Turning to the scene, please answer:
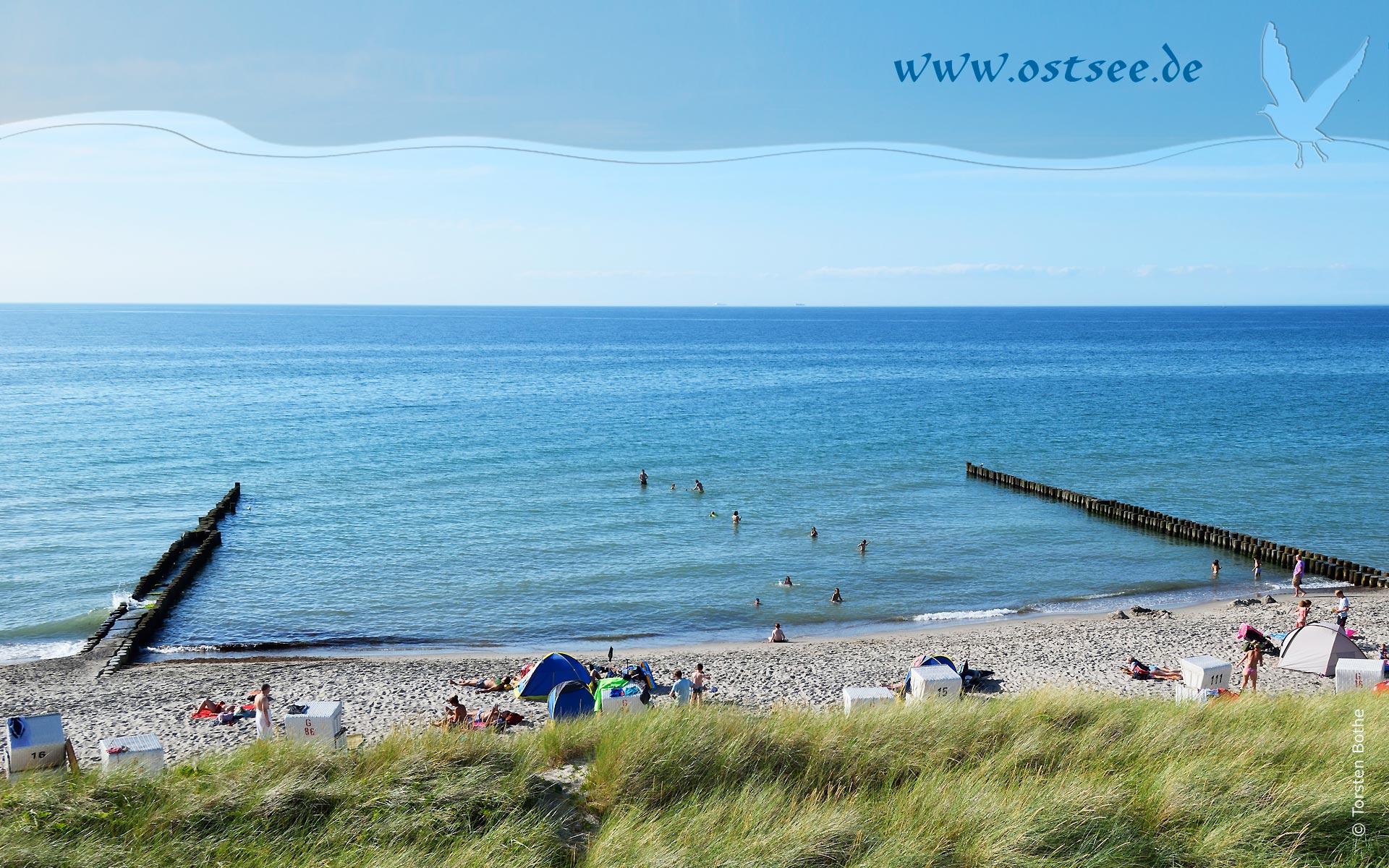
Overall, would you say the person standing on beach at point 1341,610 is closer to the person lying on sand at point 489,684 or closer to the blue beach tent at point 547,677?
the blue beach tent at point 547,677

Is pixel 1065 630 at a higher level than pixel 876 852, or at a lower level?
lower

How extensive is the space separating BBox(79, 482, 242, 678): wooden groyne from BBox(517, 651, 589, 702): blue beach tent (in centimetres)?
1112

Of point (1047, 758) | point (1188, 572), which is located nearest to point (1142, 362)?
point (1188, 572)

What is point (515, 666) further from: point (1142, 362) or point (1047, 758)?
point (1142, 362)

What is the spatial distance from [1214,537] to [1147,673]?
17593 millimetres

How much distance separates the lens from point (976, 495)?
148 ft

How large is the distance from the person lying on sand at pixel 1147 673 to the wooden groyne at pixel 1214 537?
12394mm

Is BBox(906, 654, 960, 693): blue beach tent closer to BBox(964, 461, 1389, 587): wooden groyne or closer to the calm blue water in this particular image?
the calm blue water

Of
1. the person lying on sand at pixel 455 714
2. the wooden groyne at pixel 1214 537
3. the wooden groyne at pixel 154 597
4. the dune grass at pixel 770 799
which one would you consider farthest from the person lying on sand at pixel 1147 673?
the wooden groyne at pixel 154 597

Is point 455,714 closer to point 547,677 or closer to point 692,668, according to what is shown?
point 547,677

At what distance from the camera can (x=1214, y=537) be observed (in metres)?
36.1

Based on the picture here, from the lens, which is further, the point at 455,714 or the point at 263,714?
the point at 455,714

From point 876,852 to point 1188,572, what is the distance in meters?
31.6

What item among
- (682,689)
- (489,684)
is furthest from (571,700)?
(489,684)
